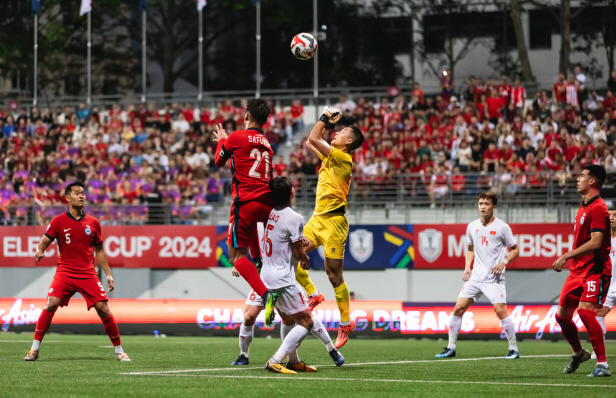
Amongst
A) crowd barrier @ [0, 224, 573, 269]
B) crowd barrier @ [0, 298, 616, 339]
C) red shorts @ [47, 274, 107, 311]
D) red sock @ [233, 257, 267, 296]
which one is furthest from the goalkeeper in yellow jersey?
crowd barrier @ [0, 224, 573, 269]

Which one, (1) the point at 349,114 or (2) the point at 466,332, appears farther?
(1) the point at 349,114

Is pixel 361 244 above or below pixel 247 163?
below

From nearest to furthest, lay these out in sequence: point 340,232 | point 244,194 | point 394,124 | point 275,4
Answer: point 244,194 < point 340,232 < point 394,124 < point 275,4

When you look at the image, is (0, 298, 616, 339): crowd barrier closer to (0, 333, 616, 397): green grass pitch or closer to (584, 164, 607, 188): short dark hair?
(0, 333, 616, 397): green grass pitch

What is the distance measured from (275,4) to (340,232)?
2342 centimetres

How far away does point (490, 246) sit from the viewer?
14.7 meters

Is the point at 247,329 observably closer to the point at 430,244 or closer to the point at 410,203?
the point at 430,244

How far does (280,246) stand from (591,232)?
3.44m

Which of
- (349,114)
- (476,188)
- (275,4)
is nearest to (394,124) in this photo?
(349,114)

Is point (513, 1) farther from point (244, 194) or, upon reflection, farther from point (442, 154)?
point (244, 194)

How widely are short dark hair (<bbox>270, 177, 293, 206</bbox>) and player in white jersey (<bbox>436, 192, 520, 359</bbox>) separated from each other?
4.43m

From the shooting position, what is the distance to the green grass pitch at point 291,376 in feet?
30.5

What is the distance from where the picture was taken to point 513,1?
32562mm

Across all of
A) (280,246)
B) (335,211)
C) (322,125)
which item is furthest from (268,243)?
(335,211)
